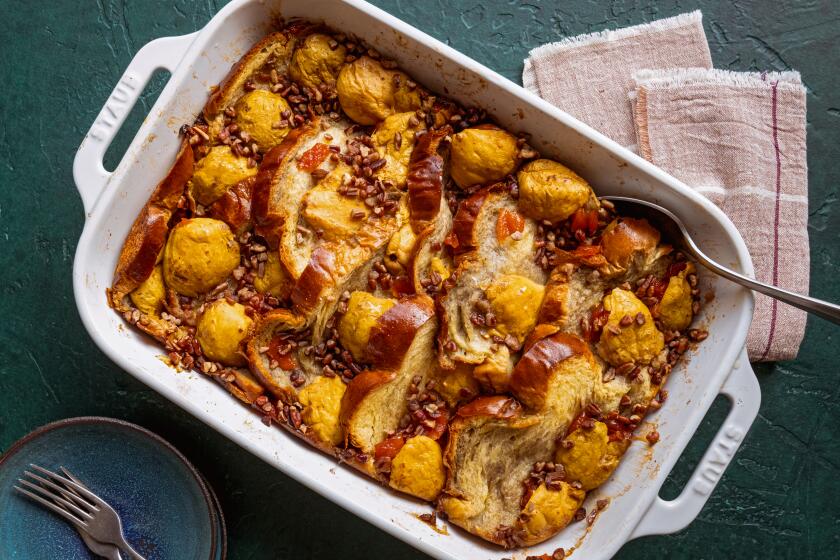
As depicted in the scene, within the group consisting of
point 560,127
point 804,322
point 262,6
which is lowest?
point 804,322

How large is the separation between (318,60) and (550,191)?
3.62 feet

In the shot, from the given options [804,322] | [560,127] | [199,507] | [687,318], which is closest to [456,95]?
[560,127]

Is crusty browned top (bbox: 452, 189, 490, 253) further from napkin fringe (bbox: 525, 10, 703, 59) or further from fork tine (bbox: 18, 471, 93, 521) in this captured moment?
fork tine (bbox: 18, 471, 93, 521)

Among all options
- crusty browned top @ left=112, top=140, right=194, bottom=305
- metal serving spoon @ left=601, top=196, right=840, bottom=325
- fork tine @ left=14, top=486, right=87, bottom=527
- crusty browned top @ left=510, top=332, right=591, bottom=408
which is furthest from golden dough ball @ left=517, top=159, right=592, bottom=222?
fork tine @ left=14, top=486, right=87, bottom=527

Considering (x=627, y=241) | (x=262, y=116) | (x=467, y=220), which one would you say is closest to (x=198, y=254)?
(x=262, y=116)

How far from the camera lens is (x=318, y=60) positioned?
2984 millimetres

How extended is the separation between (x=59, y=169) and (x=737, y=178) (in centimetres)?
313

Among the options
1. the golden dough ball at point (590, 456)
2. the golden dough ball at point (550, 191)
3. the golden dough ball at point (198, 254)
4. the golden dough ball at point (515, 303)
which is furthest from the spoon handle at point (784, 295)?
the golden dough ball at point (198, 254)

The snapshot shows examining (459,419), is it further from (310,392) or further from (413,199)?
(413,199)

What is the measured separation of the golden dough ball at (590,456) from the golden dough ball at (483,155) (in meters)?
1.07

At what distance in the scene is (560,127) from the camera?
2.78 metres

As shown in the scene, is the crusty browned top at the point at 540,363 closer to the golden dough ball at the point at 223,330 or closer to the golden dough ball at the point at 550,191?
the golden dough ball at the point at 550,191

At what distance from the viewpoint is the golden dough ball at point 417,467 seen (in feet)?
9.39

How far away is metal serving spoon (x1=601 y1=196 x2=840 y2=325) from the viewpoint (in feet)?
8.52
